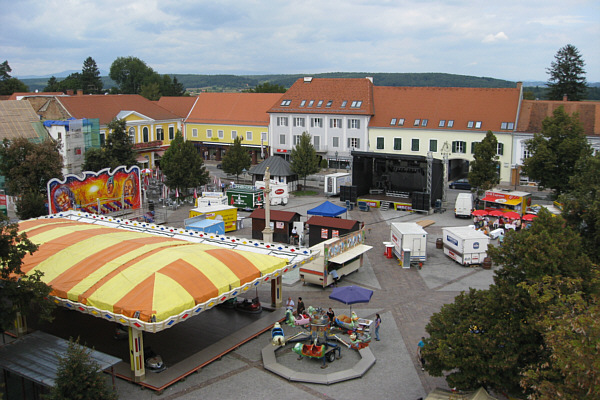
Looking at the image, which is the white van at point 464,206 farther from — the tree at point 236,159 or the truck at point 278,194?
the tree at point 236,159

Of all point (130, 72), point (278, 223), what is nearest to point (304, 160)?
point (278, 223)

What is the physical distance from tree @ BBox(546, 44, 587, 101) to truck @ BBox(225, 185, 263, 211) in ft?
173

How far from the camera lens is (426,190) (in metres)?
46.1

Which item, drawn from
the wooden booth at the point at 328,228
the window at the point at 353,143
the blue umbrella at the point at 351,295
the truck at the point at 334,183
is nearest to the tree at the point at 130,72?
the window at the point at 353,143

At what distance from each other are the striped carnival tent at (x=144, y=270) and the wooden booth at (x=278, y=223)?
10245mm

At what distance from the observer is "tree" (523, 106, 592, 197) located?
4194 centimetres

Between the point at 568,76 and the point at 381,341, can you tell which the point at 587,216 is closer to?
the point at 381,341

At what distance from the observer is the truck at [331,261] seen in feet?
86.2

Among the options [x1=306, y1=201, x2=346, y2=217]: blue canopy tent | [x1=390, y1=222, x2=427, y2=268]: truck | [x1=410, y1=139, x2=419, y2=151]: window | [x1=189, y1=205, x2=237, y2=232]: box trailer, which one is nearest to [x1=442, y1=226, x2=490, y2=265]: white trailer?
[x1=390, y1=222, x2=427, y2=268]: truck

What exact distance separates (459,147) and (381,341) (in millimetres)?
37935

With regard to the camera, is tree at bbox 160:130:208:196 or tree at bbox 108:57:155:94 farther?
tree at bbox 108:57:155:94

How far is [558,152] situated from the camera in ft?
140

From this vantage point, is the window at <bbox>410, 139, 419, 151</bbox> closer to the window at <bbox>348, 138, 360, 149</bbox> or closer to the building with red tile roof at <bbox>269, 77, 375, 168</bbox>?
the building with red tile roof at <bbox>269, 77, 375, 168</bbox>

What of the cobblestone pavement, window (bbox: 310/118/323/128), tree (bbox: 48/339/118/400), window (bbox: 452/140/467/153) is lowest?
the cobblestone pavement
